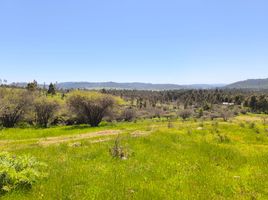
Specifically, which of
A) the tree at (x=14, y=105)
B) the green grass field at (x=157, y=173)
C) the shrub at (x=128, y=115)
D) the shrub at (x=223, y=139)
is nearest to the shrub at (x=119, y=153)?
the green grass field at (x=157, y=173)

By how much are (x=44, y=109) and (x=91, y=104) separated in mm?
10210

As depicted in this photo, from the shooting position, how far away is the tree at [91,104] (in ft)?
158

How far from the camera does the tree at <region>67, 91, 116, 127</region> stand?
48.0m

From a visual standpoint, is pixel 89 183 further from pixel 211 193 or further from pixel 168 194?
pixel 211 193

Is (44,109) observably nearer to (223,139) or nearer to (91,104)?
(91,104)

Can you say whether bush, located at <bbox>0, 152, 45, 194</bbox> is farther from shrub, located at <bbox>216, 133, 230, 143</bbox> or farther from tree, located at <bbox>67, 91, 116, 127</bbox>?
tree, located at <bbox>67, 91, 116, 127</bbox>

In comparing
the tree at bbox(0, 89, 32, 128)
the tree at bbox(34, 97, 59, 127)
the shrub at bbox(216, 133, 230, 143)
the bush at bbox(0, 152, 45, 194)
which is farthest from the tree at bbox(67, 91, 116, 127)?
the bush at bbox(0, 152, 45, 194)

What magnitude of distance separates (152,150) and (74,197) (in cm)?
782

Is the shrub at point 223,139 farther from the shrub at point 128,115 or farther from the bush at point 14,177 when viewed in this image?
the shrub at point 128,115

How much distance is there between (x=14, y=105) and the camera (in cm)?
4878

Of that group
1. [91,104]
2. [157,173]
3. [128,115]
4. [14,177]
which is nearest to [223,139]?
[157,173]

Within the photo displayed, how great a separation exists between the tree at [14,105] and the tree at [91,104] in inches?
323

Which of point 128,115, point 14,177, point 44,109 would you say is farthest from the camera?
point 128,115

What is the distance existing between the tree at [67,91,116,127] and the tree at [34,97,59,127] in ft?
14.9
